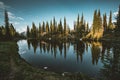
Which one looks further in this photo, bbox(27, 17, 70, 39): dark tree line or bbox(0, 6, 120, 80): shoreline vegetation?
bbox(27, 17, 70, 39): dark tree line

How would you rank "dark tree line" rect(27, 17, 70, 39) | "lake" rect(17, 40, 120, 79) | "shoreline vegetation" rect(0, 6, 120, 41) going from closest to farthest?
"lake" rect(17, 40, 120, 79) < "shoreline vegetation" rect(0, 6, 120, 41) < "dark tree line" rect(27, 17, 70, 39)

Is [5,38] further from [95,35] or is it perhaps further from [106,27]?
[106,27]

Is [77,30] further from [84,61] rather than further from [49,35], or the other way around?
[84,61]

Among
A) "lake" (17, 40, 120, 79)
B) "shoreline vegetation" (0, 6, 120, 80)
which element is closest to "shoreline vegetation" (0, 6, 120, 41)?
"shoreline vegetation" (0, 6, 120, 80)

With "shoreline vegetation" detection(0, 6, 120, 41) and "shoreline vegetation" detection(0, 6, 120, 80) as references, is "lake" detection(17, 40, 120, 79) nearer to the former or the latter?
"shoreline vegetation" detection(0, 6, 120, 80)

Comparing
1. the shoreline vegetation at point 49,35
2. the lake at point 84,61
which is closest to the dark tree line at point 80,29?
the shoreline vegetation at point 49,35

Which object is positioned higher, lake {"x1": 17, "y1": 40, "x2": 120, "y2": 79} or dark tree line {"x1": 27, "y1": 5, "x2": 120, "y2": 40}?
dark tree line {"x1": 27, "y1": 5, "x2": 120, "y2": 40}

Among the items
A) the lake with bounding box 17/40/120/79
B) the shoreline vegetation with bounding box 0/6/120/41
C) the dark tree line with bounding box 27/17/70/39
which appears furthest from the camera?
the dark tree line with bounding box 27/17/70/39

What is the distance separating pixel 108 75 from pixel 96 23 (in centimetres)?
5826

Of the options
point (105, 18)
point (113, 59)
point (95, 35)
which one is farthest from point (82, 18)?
point (113, 59)

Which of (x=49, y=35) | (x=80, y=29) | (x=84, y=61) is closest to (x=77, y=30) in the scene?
(x=80, y=29)

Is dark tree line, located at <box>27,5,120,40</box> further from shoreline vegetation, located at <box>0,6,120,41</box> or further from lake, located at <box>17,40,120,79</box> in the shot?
lake, located at <box>17,40,120,79</box>

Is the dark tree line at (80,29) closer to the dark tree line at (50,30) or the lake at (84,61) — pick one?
the dark tree line at (50,30)

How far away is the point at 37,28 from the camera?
383ft
